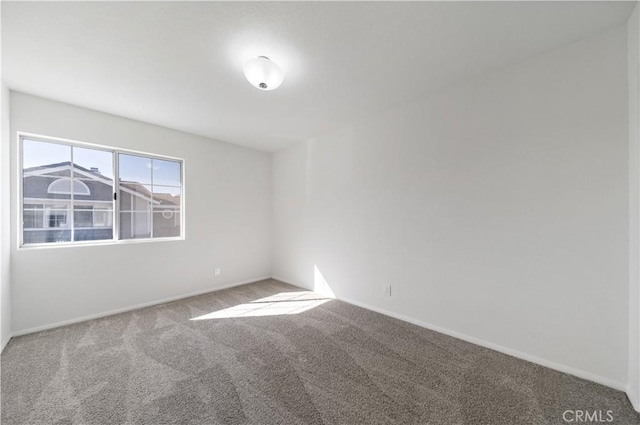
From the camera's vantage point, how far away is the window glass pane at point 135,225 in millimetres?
3098

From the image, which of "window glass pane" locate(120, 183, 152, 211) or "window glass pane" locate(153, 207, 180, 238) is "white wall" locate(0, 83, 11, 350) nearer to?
"window glass pane" locate(120, 183, 152, 211)

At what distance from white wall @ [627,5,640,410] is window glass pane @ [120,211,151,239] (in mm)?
4774

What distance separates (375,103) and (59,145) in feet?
12.0

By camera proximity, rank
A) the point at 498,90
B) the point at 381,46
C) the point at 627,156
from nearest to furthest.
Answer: the point at 627,156
the point at 381,46
the point at 498,90

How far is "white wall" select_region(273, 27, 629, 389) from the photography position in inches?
66.6

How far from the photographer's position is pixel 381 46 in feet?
5.98

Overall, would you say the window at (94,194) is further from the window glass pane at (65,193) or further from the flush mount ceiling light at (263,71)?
the flush mount ceiling light at (263,71)

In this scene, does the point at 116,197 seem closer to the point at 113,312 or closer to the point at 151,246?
the point at 151,246

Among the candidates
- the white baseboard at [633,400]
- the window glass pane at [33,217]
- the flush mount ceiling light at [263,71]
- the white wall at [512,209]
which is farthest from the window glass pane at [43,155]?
the white baseboard at [633,400]

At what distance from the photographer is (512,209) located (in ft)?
6.78

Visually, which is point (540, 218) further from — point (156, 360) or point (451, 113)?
point (156, 360)

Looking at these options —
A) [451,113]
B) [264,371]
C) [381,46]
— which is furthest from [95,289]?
[451,113]

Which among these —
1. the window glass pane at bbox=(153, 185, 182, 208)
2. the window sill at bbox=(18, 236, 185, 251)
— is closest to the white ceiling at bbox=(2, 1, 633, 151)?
the window glass pane at bbox=(153, 185, 182, 208)

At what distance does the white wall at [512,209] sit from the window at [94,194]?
275 centimetres
